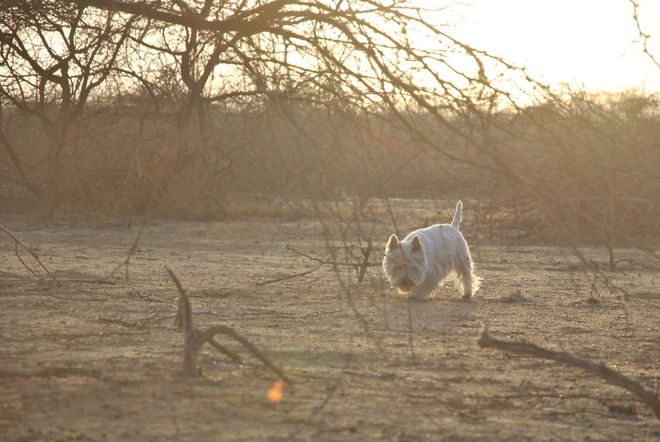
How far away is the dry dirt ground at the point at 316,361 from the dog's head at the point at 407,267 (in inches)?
12.1

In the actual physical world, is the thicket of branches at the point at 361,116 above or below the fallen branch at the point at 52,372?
above

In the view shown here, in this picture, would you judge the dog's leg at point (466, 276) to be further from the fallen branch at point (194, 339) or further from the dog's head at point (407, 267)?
the fallen branch at point (194, 339)

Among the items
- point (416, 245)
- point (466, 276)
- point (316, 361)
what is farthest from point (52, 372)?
point (466, 276)

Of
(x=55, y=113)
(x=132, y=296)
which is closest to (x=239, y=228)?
(x=55, y=113)

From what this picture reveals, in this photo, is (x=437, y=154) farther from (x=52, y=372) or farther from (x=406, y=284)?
(x=406, y=284)

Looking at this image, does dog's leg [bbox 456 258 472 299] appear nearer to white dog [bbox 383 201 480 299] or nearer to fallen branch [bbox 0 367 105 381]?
white dog [bbox 383 201 480 299]

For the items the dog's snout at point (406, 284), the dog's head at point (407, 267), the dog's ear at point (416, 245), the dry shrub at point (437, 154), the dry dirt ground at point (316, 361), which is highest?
the dry shrub at point (437, 154)

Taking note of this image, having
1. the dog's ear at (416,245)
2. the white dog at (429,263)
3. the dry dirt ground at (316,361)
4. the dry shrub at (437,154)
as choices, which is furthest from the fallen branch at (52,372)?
the dog's ear at (416,245)

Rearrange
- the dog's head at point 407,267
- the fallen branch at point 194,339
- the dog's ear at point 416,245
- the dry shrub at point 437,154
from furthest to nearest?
the dog's ear at point 416,245 → the dog's head at point 407,267 → the fallen branch at point 194,339 → the dry shrub at point 437,154

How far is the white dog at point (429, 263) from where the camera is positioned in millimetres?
12406

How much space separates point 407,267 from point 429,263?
772 mm

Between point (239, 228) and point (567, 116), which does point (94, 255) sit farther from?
point (567, 116)

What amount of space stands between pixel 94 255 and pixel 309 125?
437 inches

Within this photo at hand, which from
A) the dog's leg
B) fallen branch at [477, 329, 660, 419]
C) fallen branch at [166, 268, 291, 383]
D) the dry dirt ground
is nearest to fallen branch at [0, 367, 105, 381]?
the dry dirt ground
